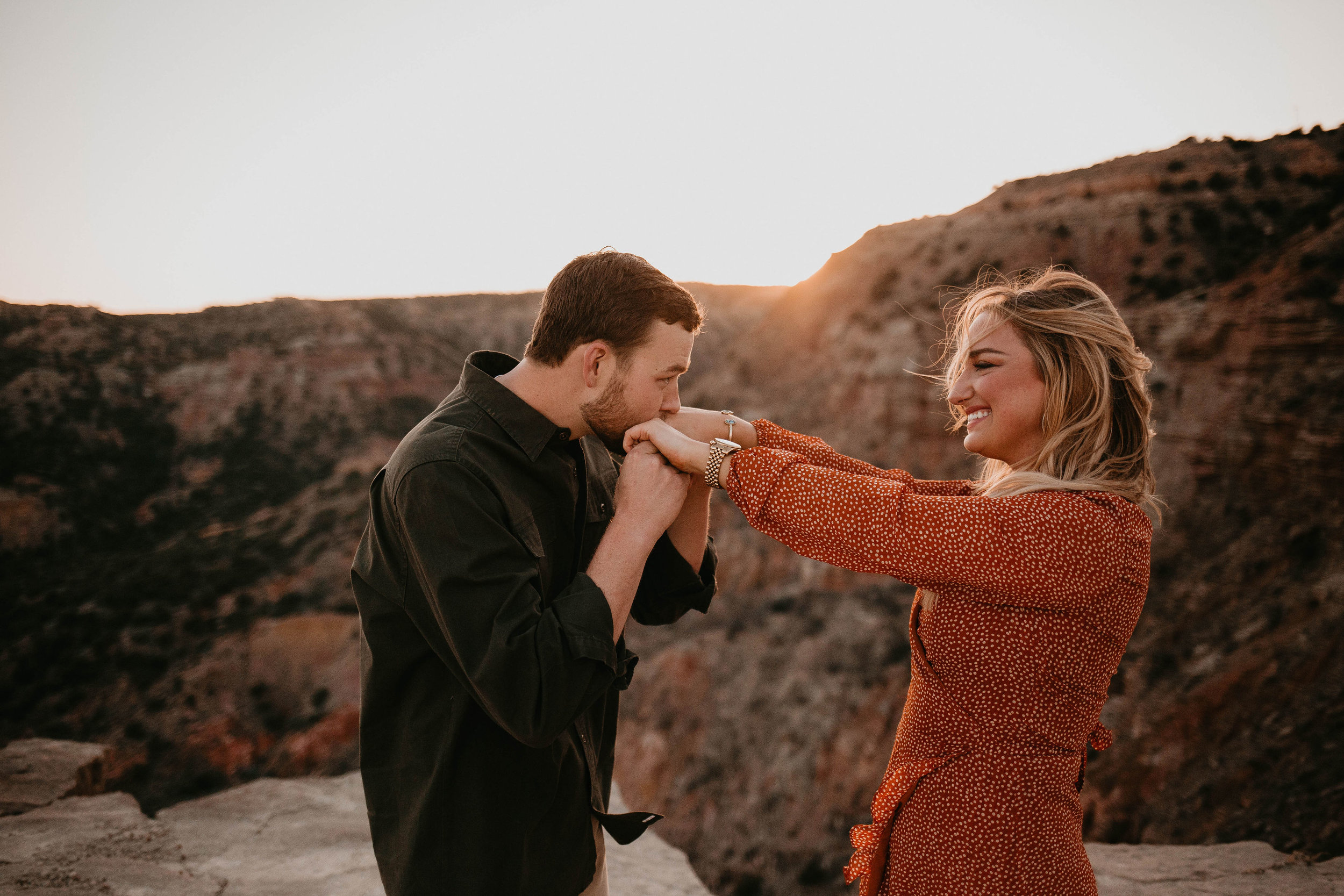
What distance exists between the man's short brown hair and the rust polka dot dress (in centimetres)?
53

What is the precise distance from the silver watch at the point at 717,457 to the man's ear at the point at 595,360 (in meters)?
0.42

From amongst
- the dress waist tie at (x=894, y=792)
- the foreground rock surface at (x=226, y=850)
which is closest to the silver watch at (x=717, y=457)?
the dress waist tie at (x=894, y=792)

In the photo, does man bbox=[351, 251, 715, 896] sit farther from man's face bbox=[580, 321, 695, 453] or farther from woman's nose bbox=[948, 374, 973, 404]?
woman's nose bbox=[948, 374, 973, 404]

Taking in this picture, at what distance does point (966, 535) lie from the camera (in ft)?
5.48

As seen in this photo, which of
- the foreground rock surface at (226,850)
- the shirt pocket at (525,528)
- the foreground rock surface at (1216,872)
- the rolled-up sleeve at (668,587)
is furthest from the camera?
the foreground rock surface at (226,850)

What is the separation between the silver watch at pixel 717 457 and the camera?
196cm

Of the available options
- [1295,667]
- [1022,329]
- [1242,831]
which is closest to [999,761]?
[1022,329]

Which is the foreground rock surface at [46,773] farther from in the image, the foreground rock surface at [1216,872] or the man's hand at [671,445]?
the foreground rock surface at [1216,872]

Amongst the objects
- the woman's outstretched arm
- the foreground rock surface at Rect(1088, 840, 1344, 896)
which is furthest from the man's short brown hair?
the foreground rock surface at Rect(1088, 840, 1344, 896)

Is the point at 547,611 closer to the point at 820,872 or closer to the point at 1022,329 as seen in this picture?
the point at 1022,329

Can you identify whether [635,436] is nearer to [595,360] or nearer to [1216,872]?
[595,360]

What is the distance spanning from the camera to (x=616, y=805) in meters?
8.20

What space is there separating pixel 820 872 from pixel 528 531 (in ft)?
23.6

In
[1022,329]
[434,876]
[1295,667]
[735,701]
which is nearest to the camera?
[434,876]
